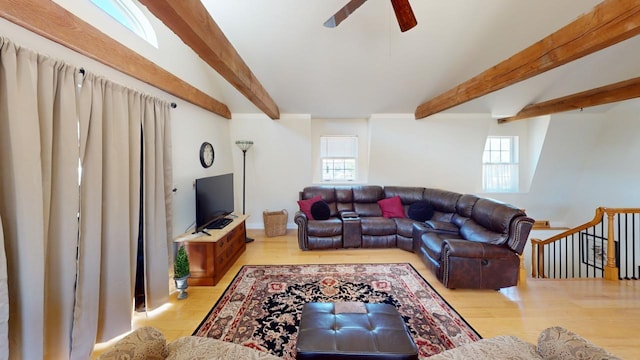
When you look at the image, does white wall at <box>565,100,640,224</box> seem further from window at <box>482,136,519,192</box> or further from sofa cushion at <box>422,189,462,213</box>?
sofa cushion at <box>422,189,462,213</box>

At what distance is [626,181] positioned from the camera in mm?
4578

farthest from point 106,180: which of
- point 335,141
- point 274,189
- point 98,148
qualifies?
point 335,141

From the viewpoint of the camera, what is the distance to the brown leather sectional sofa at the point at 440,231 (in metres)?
2.68

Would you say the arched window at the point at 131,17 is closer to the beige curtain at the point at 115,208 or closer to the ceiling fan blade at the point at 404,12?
the beige curtain at the point at 115,208

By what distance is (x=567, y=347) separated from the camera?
1210mm

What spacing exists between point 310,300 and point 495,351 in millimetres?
1641

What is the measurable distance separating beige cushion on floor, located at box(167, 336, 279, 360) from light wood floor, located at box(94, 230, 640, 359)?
0.85 metres

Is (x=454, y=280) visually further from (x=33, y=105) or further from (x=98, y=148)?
(x=33, y=105)

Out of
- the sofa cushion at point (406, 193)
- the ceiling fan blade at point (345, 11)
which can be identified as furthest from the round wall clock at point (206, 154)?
the sofa cushion at point (406, 193)

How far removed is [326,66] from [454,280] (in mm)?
3372

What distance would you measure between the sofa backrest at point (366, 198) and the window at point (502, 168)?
2.69 m

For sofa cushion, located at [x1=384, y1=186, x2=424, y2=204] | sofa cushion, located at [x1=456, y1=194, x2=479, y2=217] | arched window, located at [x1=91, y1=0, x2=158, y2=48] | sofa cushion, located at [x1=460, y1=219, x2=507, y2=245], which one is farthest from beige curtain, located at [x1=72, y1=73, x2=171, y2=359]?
sofa cushion, located at [x1=456, y1=194, x2=479, y2=217]

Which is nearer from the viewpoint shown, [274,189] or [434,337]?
[434,337]

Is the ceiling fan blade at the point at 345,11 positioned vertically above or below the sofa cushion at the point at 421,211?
above
